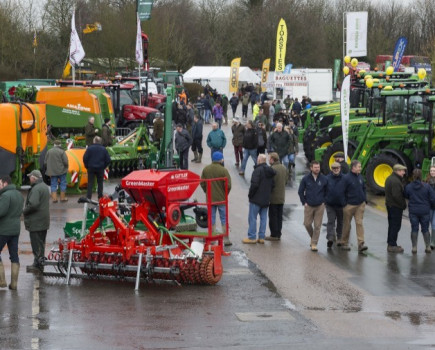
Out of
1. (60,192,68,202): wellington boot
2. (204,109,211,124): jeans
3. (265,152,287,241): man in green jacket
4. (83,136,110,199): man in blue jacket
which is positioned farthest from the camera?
(204,109,211,124): jeans

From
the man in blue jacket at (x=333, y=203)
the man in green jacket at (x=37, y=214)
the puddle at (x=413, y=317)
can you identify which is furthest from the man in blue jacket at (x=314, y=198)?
the man in green jacket at (x=37, y=214)

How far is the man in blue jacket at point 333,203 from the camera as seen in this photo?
54.3 feet

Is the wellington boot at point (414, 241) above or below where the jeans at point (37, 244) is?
below

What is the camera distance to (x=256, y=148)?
88.0 ft

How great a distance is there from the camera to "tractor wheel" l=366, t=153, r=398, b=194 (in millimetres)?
23688

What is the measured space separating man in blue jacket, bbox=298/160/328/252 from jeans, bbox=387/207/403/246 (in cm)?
112

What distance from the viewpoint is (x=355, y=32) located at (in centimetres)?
3919

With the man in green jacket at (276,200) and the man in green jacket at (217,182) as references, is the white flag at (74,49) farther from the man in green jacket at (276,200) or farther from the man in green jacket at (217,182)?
the man in green jacket at (217,182)

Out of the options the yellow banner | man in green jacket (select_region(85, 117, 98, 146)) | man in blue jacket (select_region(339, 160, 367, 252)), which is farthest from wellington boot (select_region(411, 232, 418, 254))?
the yellow banner

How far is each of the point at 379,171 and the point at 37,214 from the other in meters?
11.6

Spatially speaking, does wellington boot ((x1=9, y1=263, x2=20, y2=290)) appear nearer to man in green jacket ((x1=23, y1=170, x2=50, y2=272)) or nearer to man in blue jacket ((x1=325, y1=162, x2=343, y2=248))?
man in green jacket ((x1=23, y1=170, x2=50, y2=272))

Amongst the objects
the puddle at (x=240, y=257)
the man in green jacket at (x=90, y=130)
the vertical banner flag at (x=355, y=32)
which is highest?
the vertical banner flag at (x=355, y=32)

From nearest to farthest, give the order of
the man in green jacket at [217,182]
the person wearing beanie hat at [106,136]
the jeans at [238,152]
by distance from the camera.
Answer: the man in green jacket at [217,182], the person wearing beanie hat at [106,136], the jeans at [238,152]

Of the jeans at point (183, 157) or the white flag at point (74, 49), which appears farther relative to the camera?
the white flag at point (74, 49)
